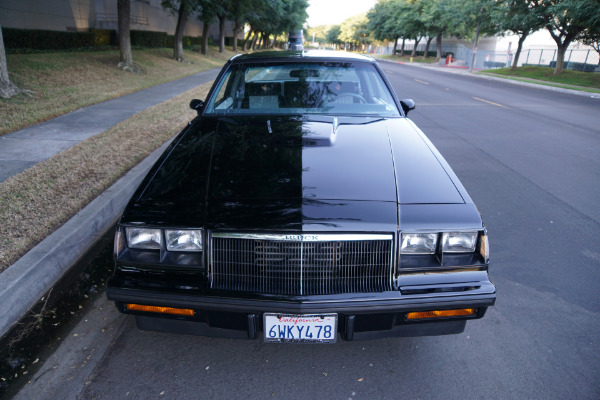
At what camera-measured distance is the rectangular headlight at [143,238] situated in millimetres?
2287

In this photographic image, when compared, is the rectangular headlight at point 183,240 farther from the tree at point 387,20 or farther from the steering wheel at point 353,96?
the tree at point 387,20

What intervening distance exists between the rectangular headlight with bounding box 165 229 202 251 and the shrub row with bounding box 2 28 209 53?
1659 cm

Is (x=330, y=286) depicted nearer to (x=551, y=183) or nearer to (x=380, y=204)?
(x=380, y=204)

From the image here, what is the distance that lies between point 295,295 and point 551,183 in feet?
17.1

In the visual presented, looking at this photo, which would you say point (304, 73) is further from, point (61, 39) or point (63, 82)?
point (61, 39)

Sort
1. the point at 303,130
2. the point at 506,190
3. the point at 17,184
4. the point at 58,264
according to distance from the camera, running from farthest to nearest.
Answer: the point at 506,190 → the point at 17,184 → the point at 58,264 → the point at 303,130

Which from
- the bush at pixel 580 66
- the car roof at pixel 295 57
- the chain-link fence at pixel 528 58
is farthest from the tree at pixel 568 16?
the car roof at pixel 295 57

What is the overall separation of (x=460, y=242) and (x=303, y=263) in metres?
0.85

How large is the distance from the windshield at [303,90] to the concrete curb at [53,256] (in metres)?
1.57

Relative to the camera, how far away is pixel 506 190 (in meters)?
5.62

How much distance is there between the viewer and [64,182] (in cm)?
482

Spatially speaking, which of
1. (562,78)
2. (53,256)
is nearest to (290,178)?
(53,256)

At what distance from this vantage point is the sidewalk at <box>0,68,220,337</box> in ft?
9.75

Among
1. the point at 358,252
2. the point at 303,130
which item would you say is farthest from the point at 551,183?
the point at 358,252
